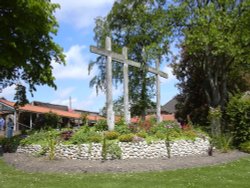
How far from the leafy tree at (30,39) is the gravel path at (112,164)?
517cm

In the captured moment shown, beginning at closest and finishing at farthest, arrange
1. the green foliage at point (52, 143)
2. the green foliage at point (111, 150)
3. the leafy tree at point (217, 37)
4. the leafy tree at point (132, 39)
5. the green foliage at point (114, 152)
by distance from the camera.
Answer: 1. the green foliage at point (111, 150)
2. the green foliage at point (114, 152)
3. the green foliage at point (52, 143)
4. the leafy tree at point (217, 37)
5. the leafy tree at point (132, 39)

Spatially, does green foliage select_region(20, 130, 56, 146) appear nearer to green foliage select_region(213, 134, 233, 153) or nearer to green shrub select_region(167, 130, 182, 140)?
green shrub select_region(167, 130, 182, 140)

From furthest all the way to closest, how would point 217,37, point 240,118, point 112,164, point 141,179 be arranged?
1. point 217,37
2. point 240,118
3. point 112,164
4. point 141,179

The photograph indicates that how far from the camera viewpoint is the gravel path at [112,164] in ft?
44.0

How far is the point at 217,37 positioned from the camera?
22719mm

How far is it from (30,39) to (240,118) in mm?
10533

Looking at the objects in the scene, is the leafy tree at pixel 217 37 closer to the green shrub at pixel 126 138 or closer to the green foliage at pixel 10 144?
the green shrub at pixel 126 138

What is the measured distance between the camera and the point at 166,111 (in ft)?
201

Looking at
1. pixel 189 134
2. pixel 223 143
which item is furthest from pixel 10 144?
pixel 223 143

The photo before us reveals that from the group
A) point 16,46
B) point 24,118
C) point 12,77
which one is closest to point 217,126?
point 16,46

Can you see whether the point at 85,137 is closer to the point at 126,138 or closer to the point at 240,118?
the point at 126,138

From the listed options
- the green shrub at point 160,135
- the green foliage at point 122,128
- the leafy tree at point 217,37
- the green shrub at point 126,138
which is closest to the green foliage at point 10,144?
the green foliage at point 122,128

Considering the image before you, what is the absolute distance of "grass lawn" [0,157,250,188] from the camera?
10.7 metres

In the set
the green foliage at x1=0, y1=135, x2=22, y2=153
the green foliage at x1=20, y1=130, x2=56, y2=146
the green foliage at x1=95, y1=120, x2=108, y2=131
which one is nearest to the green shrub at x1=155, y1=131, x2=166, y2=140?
the green foliage at x1=95, y1=120, x2=108, y2=131
